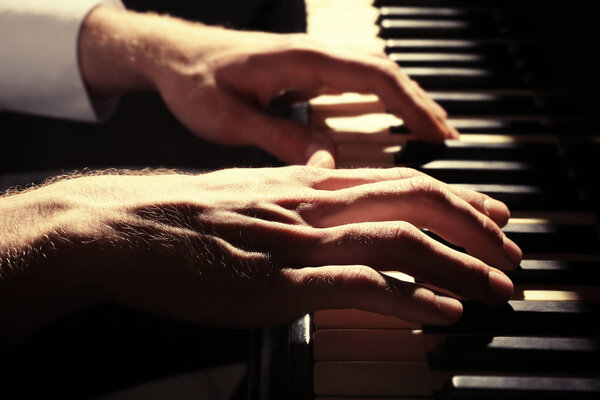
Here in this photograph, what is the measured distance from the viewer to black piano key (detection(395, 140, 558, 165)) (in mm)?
955

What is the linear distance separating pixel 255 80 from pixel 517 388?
2.45ft

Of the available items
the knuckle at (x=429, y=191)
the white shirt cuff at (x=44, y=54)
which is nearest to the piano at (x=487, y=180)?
the knuckle at (x=429, y=191)

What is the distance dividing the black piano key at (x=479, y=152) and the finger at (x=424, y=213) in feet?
0.63

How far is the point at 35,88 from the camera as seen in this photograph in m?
1.31

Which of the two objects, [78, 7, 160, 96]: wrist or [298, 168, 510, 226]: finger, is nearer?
[298, 168, 510, 226]: finger

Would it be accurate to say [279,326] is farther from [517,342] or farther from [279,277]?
[517,342]

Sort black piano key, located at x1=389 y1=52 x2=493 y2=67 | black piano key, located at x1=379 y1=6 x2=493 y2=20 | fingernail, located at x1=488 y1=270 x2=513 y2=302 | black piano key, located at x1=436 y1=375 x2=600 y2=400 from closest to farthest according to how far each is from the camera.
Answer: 1. black piano key, located at x1=436 y1=375 x2=600 y2=400
2. fingernail, located at x1=488 y1=270 x2=513 y2=302
3. black piano key, located at x1=389 y1=52 x2=493 y2=67
4. black piano key, located at x1=379 y1=6 x2=493 y2=20

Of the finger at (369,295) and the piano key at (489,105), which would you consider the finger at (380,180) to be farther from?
the piano key at (489,105)

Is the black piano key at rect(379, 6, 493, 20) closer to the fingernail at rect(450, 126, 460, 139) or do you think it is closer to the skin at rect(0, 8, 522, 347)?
the fingernail at rect(450, 126, 460, 139)

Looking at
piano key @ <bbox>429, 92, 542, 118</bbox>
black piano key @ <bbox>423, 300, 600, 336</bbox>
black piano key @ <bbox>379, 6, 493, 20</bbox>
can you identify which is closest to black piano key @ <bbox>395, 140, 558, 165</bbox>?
piano key @ <bbox>429, 92, 542, 118</bbox>

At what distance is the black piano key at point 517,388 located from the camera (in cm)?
60

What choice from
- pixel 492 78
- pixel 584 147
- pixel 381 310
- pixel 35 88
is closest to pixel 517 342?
pixel 381 310

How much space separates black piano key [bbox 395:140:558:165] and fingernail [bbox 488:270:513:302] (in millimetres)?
300

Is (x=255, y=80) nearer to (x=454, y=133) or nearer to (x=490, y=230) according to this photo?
(x=454, y=133)
